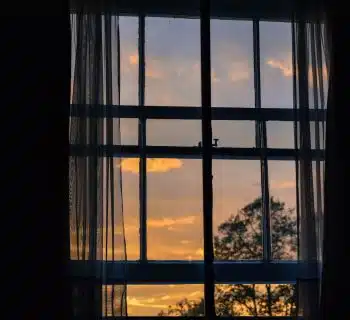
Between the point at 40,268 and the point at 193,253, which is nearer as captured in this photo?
the point at 40,268

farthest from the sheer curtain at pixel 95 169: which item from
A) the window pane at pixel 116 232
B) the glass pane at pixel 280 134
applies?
the glass pane at pixel 280 134

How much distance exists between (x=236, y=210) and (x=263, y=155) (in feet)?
1.80

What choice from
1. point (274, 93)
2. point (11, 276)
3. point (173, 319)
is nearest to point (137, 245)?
point (173, 319)

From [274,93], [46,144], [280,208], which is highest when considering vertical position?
[274,93]

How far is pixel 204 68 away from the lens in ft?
18.9

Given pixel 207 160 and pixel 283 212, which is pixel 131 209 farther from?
pixel 283 212

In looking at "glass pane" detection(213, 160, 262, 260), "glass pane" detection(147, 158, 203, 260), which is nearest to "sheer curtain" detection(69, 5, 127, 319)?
"glass pane" detection(147, 158, 203, 260)

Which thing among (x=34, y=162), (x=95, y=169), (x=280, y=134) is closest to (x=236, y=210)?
(x=280, y=134)

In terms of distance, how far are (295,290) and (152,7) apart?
2.76 m

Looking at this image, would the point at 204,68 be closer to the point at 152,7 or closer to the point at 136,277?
the point at 152,7

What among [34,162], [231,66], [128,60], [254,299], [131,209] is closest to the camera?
[34,162]

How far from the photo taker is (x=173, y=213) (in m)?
5.65

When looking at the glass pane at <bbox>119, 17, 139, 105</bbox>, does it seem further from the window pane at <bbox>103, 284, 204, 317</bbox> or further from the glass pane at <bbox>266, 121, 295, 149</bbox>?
the window pane at <bbox>103, 284, 204, 317</bbox>

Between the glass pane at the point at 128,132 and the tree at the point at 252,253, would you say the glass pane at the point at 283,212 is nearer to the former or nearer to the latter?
the tree at the point at 252,253
